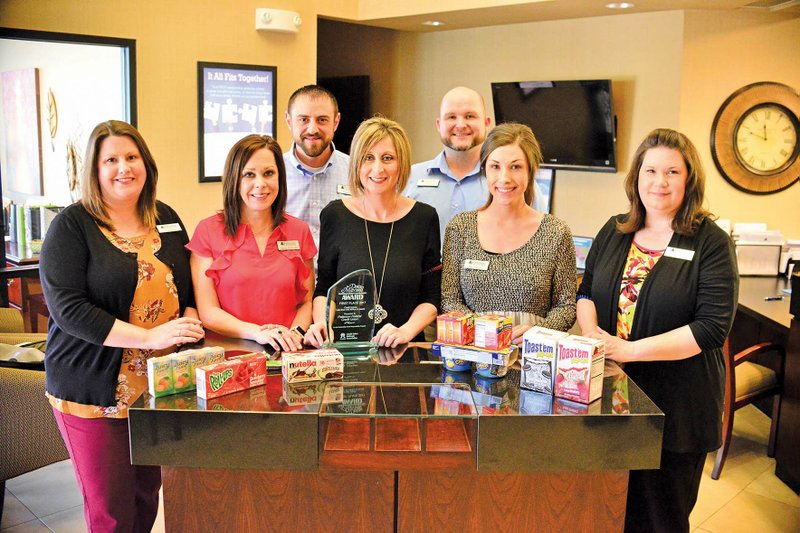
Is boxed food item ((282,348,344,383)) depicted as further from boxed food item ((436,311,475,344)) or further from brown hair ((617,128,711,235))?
brown hair ((617,128,711,235))

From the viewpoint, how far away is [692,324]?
7.40ft

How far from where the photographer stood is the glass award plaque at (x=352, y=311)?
2158mm

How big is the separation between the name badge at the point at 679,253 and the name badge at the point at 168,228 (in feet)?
5.23

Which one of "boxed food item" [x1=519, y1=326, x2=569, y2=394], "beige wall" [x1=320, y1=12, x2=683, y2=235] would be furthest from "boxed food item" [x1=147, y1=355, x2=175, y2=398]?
"beige wall" [x1=320, y1=12, x2=683, y2=235]

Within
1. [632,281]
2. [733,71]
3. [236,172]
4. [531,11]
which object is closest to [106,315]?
[236,172]

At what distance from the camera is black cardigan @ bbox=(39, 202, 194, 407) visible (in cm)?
216

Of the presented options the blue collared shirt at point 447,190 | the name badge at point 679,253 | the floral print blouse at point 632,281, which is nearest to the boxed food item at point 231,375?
the floral print blouse at point 632,281

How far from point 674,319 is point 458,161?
4.93 feet

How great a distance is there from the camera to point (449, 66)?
728 centimetres

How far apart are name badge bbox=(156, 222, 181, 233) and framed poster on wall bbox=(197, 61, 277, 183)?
12.4 ft

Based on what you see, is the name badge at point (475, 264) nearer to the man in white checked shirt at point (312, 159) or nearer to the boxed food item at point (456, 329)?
the boxed food item at point (456, 329)

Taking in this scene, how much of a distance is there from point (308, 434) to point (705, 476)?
9.63ft

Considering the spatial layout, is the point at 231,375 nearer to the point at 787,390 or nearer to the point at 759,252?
the point at 787,390

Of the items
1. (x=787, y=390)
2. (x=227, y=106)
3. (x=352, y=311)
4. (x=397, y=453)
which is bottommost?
(x=787, y=390)
